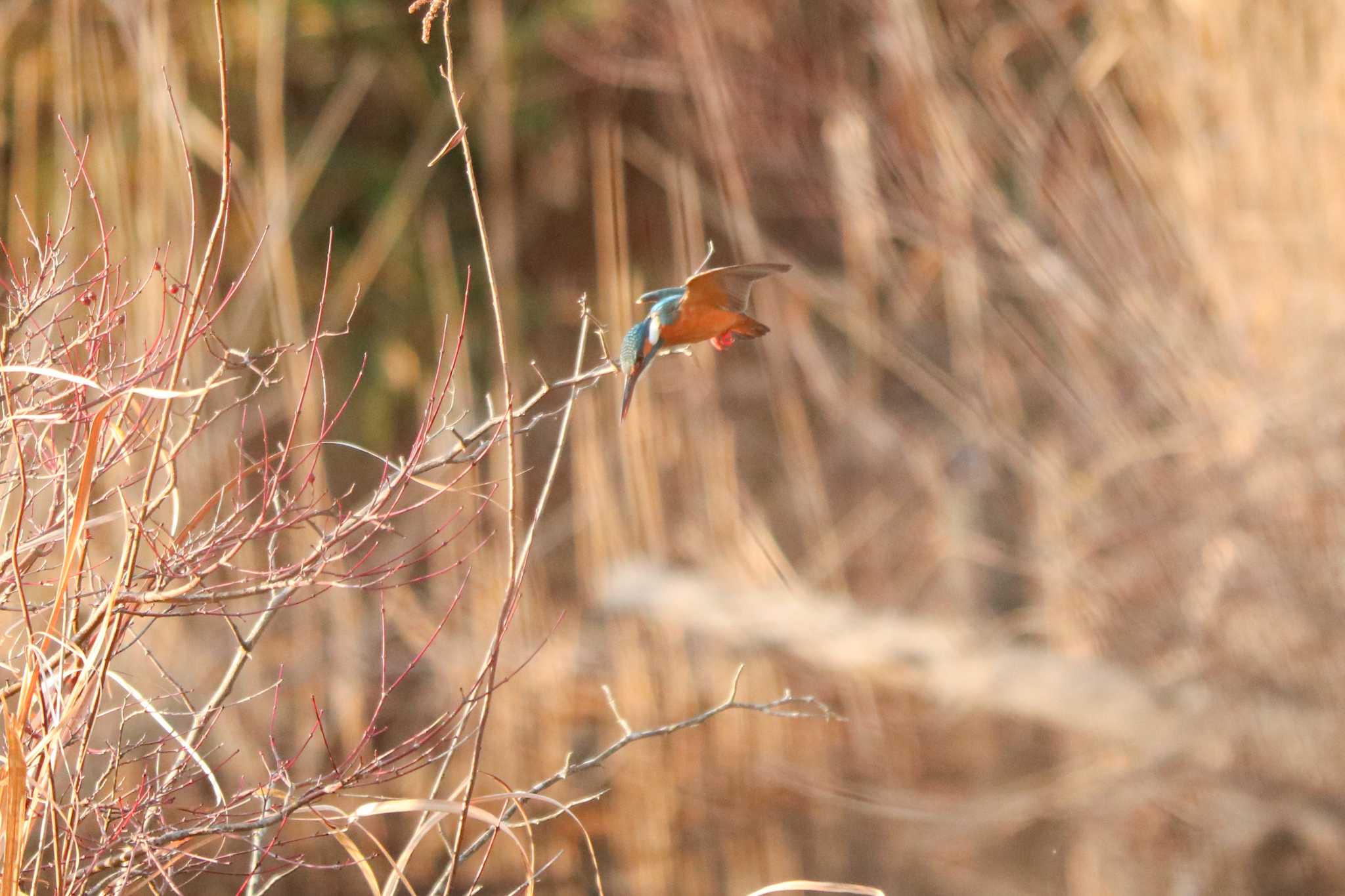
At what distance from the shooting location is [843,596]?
2.95m

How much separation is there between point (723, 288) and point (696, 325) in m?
0.03

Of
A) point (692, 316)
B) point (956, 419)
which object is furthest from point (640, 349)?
point (956, 419)

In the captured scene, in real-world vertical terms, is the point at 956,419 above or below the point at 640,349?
above

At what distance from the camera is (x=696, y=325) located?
77cm

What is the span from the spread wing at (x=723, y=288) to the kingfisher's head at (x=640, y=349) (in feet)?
0.09

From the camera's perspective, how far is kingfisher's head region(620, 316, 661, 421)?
0.75m

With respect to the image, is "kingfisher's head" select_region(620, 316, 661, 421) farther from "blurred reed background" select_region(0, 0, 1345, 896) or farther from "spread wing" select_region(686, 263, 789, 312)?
"blurred reed background" select_region(0, 0, 1345, 896)

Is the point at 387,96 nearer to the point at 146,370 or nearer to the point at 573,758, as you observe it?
the point at 573,758

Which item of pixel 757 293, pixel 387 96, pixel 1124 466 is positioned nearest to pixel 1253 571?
pixel 1124 466

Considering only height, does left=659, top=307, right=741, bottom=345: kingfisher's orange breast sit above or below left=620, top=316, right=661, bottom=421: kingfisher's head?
above

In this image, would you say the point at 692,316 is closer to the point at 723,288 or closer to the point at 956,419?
the point at 723,288

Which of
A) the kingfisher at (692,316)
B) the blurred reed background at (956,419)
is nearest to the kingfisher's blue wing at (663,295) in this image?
the kingfisher at (692,316)

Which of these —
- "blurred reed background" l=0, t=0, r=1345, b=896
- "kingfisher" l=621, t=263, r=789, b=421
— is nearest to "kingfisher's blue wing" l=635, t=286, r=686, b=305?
"kingfisher" l=621, t=263, r=789, b=421

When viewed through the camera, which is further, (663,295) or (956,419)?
(956,419)
